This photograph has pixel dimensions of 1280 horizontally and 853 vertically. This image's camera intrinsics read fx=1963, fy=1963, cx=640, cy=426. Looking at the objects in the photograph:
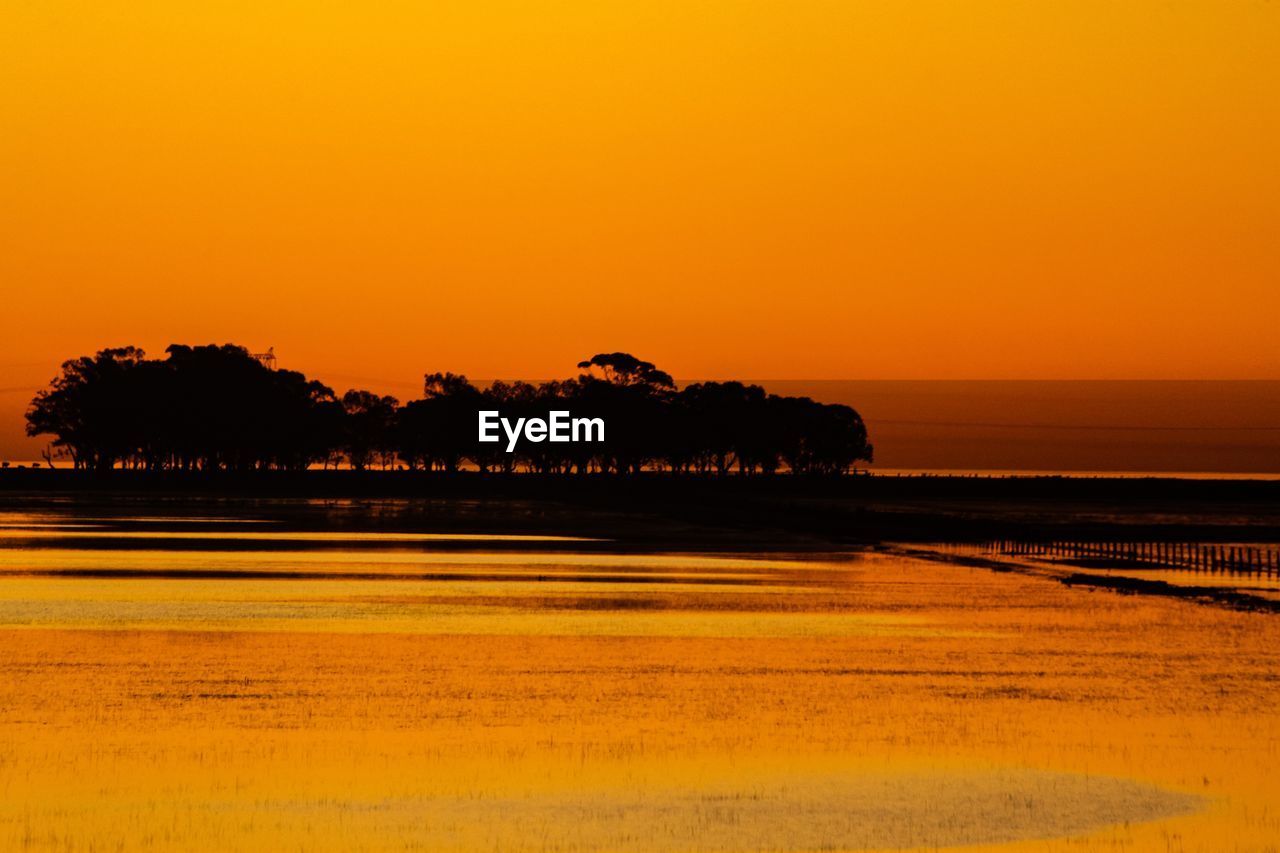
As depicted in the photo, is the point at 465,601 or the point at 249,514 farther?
the point at 249,514

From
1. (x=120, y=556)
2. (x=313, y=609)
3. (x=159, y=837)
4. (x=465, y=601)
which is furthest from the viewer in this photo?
(x=120, y=556)

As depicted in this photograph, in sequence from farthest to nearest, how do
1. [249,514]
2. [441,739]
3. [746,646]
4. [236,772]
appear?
[249,514] < [746,646] < [441,739] < [236,772]

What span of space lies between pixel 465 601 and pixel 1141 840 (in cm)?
3330

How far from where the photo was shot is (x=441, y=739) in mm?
26766

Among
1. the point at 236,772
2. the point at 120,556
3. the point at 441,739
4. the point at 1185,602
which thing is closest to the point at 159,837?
the point at 236,772

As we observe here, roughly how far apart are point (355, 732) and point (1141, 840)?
37.8 ft

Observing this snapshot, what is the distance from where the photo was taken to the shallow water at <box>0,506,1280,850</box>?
829 inches

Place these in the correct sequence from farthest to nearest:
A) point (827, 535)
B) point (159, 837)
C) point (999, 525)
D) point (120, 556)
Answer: point (999, 525) < point (827, 535) < point (120, 556) < point (159, 837)

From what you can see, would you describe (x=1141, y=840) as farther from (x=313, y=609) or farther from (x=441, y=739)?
(x=313, y=609)

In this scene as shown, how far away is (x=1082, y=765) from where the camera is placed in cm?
2511

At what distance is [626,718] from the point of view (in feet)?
95.8

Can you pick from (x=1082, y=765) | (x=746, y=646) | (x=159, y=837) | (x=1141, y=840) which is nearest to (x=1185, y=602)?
(x=746, y=646)

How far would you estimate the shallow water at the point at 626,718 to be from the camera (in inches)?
829

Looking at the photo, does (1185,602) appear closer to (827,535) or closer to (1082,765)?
(1082,765)
